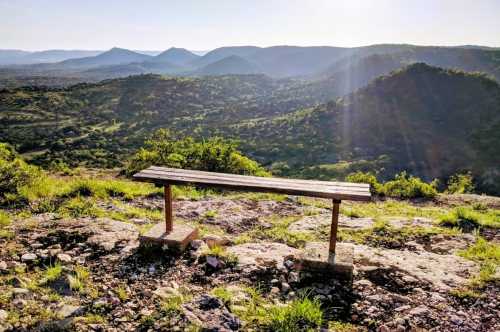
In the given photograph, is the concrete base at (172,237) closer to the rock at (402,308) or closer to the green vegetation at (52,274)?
the green vegetation at (52,274)

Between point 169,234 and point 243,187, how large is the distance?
A: 4.07 ft

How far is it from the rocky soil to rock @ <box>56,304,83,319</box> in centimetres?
1

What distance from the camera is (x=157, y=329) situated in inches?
115

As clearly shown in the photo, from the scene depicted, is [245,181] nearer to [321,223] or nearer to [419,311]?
[419,311]

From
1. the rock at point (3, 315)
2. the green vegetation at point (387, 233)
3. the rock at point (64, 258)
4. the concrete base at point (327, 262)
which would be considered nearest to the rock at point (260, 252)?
the concrete base at point (327, 262)

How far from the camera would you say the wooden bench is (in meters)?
3.77

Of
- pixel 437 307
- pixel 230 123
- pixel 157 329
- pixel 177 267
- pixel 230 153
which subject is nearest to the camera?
pixel 157 329

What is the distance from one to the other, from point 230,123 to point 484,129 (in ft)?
173

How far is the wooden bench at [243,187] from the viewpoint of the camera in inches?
148

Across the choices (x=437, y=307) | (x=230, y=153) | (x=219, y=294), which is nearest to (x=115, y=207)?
(x=219, y=294)

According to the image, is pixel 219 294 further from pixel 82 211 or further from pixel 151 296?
pixel 82 211

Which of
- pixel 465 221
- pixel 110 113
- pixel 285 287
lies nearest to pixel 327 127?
pixel 110 113

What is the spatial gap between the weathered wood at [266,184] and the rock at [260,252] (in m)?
0.88

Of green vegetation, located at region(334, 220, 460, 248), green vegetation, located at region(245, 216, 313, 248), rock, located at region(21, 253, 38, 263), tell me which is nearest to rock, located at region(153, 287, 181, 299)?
green vegetation, located at region(245, 216, 313, 248)
